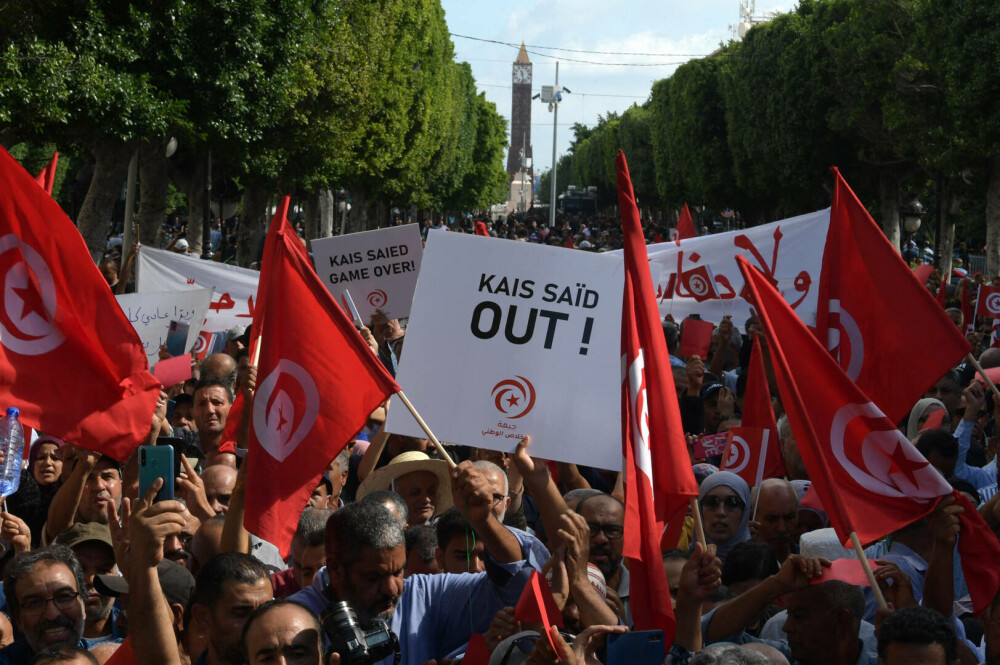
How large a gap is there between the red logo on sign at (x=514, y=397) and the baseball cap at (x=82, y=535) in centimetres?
174

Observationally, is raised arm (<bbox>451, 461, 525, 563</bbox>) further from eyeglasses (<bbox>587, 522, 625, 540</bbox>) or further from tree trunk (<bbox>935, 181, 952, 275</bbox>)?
tree trunk (<bbox>935, 181, 952, 275</bbox>)

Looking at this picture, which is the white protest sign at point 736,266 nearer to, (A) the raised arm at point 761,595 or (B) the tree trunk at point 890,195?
(A) the raised arm at point 761,595

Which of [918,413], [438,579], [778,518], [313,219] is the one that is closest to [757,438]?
[778,518]

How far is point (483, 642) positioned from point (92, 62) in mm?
12486

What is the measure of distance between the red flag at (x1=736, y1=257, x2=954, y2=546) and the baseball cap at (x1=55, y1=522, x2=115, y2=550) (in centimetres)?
288

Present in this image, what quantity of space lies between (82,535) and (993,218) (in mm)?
22760

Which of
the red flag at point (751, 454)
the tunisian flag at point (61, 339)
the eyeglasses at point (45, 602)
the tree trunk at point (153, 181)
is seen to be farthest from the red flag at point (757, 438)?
the tree trunk at point (153, 181)

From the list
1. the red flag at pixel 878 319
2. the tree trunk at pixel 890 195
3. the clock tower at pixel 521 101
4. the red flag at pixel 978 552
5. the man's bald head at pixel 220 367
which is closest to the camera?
the red flag at pixel 978 552

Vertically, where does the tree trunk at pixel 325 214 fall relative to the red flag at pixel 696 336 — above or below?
above

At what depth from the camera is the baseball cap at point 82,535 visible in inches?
218

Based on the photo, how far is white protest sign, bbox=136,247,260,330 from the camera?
1196 cm

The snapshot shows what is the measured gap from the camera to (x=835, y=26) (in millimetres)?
34719

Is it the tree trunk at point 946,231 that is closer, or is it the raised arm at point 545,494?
the raised arm at point 545,494

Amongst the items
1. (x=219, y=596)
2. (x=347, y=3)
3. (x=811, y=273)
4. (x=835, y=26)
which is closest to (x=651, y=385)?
(x=219, y=596)
